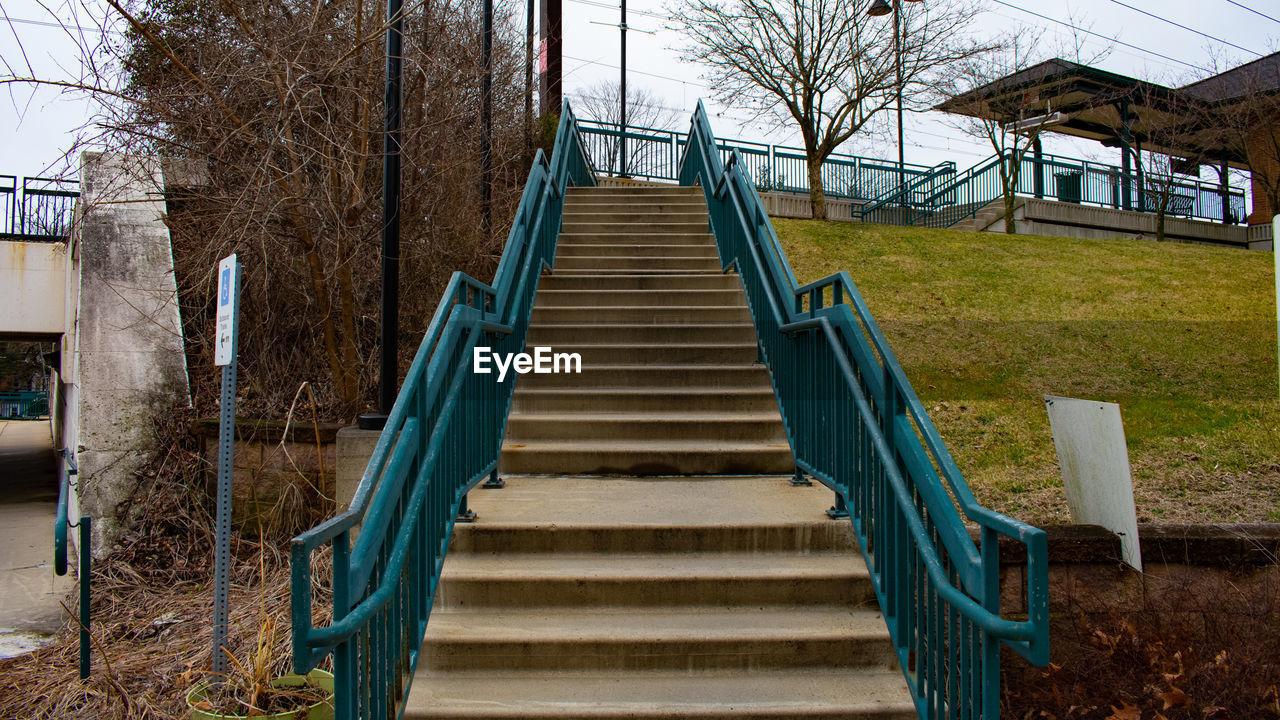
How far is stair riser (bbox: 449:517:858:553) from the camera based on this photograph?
3730mm

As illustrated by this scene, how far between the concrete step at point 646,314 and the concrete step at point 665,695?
3.90 meters

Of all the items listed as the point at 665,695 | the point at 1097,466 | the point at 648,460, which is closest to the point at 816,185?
the point at 648,460

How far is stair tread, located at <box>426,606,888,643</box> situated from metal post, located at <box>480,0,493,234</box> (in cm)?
644

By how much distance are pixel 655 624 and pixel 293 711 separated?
1.87 m

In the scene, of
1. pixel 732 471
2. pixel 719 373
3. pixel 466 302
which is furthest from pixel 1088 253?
pixel 466 302

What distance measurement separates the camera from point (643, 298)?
7.06 metres

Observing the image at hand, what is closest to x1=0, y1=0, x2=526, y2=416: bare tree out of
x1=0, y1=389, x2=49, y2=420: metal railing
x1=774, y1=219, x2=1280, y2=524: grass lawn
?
x1=774, y1=219, x2=1280, y2=524: grass lawn

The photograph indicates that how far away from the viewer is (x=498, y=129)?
36.7 ft

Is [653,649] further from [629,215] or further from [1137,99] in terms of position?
[1137,99]

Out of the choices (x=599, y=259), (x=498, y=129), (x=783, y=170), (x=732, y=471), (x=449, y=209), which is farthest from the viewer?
(x=783, y=170)

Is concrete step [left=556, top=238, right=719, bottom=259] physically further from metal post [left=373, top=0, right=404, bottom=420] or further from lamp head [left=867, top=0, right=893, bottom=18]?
lamp head [left=867, top=0, right=893, bottom=18]

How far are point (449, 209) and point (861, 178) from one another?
15.6 meters

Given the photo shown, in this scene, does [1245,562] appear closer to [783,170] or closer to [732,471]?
[732,471]
